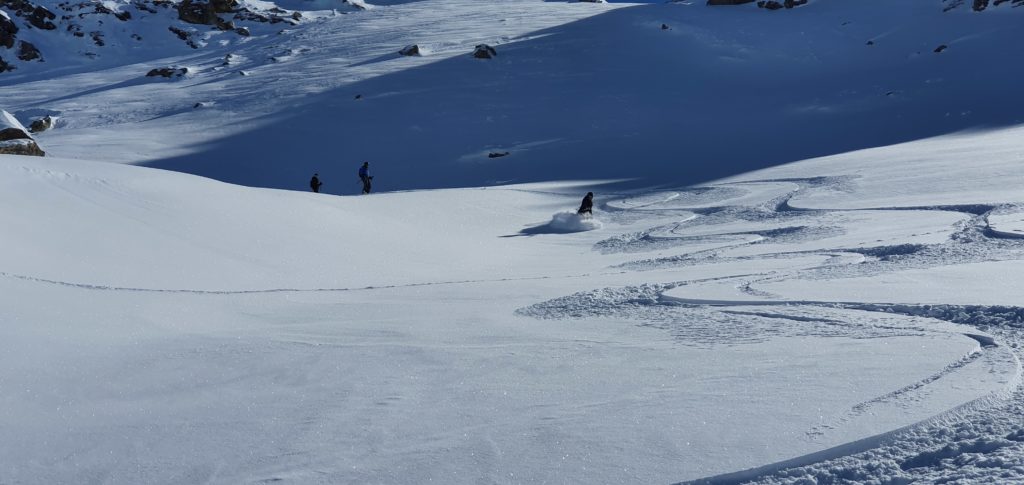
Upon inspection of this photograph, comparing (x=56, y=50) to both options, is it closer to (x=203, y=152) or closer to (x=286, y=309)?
(x=203, y=152)

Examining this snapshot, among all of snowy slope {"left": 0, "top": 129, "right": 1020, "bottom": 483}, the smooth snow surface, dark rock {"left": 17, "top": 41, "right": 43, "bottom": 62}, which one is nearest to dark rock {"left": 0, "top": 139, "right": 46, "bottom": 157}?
the smooth snow surface

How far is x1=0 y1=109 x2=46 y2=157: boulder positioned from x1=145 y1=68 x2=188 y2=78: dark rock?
2824 centimetres

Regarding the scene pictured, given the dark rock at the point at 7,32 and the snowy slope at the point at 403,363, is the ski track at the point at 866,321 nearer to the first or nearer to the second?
the snowy slope at the point at 403,363

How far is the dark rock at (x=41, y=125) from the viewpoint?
34281 millimetres

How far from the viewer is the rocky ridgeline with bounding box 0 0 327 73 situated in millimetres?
48938

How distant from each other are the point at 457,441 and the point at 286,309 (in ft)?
11.7

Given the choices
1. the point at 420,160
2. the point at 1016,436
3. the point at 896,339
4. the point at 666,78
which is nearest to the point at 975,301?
the point at 896,339

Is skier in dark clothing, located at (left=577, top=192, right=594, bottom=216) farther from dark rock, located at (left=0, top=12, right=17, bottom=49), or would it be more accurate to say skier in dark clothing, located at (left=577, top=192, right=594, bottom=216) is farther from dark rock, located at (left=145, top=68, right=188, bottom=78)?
dark rock, located at (left=0, top=12, right=17, bottom=49)

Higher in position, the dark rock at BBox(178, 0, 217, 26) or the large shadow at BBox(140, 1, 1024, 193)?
the dark rock at BBox(178, 0, 217, 26)

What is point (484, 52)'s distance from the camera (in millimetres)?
38375

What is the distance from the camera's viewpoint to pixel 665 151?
27422 mm

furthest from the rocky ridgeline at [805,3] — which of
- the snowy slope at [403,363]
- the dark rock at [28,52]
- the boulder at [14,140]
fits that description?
the boulder at [14,140]

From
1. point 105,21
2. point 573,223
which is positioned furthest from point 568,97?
point 105,21

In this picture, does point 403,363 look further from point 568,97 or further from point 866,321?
point 568,97
